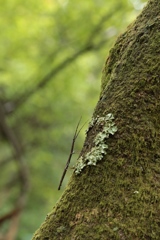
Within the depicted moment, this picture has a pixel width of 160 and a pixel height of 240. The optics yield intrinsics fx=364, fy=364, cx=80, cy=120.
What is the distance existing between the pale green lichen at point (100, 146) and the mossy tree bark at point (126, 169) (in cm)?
2

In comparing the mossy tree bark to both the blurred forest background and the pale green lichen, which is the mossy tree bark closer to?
the pale green lichen

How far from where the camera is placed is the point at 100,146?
55.3 inches

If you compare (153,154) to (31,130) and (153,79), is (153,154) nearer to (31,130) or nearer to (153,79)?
(153,79)

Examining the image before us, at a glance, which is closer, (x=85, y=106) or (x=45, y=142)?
(x=85, y=106)

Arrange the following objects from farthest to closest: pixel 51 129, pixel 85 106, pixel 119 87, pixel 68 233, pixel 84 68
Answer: pixel 51 129, pixel 85 106, pixel 84 68, pixel 119 87, pixel 68 233

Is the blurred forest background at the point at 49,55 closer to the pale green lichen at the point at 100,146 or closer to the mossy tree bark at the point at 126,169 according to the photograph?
the mossy tree bark at the point at 126,169

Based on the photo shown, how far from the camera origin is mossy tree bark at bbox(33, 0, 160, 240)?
48.9 inches

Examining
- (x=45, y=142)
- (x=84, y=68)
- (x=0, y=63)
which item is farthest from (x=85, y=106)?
(x=0, y=63)

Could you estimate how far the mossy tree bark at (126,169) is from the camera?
124 centimetres

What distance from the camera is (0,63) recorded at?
7.38 metres

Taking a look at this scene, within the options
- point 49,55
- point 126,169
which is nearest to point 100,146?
point 126,169

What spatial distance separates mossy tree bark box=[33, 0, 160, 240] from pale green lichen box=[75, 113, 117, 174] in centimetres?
2

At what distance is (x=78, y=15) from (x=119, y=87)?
5800mm

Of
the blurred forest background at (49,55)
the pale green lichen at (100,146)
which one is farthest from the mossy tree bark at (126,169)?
the blurred forest background at (49,55)
